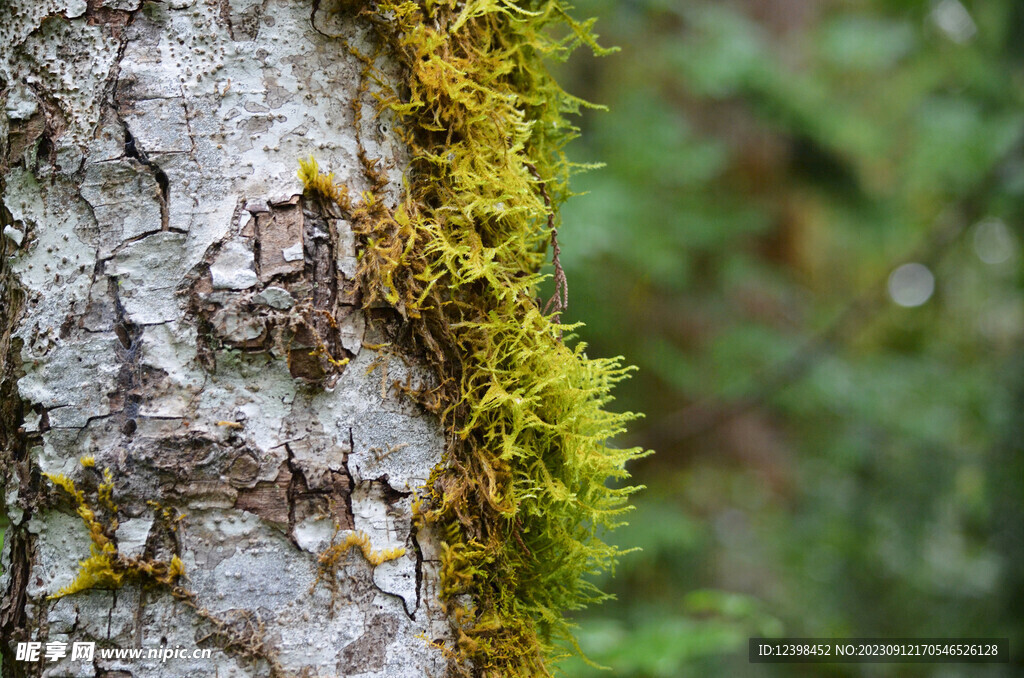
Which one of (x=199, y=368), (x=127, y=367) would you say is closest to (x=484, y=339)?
(x=199, y=368)

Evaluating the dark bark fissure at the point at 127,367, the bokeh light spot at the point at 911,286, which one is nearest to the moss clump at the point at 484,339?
the dark bark fissure at the point at 127,367

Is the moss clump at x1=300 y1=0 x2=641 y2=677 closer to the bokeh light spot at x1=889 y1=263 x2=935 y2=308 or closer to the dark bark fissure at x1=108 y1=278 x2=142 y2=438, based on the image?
the dark bark fissure at x1=108 y1=278 x2=142 y2=438

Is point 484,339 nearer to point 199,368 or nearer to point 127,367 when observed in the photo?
point 199,368

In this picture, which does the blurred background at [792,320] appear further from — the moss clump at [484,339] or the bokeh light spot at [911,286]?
the moss clump at [484,339]

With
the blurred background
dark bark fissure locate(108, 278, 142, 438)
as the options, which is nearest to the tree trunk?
dark bark fissure locate(108, 278, 142, 438)

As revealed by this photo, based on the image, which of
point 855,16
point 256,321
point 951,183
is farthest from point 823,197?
point 256,321

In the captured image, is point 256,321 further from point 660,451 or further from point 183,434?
point 660,451
